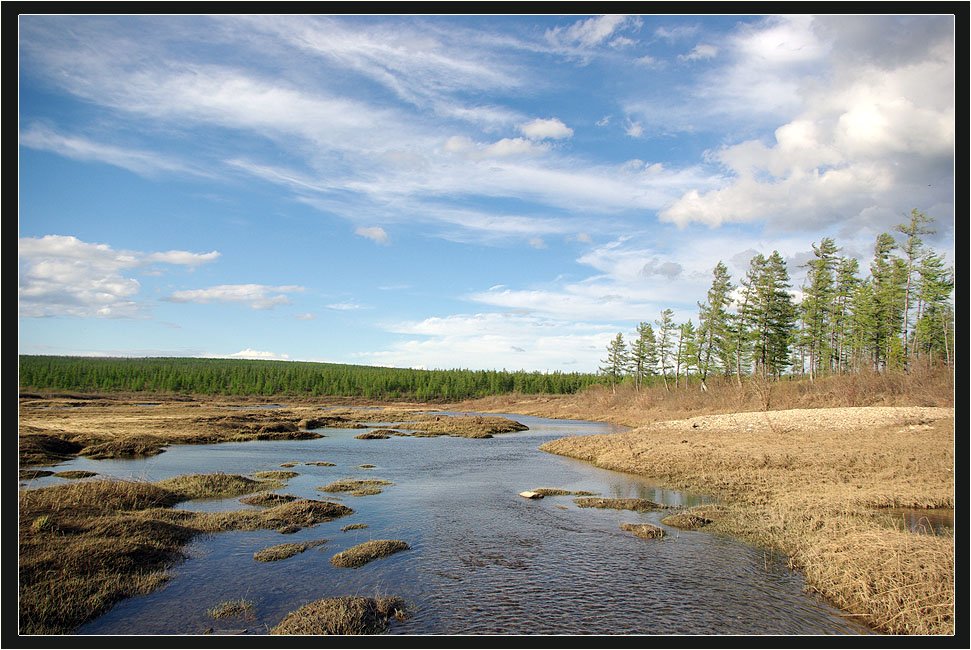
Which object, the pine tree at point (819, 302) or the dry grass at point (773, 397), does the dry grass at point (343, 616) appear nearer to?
the dry grass at point (773, 397)

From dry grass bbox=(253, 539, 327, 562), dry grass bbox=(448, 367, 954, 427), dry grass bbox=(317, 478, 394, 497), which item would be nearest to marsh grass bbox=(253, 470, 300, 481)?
→ dry grass bbox=(317, 478, 394, 497)

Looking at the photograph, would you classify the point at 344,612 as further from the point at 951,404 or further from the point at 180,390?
the point at 180,390

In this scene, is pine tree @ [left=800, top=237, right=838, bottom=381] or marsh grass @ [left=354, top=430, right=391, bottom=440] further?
pine tree @ [left=800, top=237, right=838, bottom=381]

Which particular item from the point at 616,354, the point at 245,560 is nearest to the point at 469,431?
the point at 245,560

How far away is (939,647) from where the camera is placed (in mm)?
8211

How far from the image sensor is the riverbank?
11469mm

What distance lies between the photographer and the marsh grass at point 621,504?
69.3ft

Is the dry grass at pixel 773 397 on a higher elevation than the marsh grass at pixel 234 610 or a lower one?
higher

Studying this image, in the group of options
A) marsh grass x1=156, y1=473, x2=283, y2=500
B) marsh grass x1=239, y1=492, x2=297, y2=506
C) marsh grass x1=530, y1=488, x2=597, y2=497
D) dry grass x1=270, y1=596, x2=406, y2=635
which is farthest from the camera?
marsh grass x1=530, y1=488, x2=597, y2=497

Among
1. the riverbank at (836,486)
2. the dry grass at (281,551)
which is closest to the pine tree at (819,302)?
the riverbank at (836,486)

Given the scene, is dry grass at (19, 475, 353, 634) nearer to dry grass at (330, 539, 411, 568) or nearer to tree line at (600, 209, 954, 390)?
dry grass at (330, 539, 411, 568)

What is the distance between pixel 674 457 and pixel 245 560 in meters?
22.6

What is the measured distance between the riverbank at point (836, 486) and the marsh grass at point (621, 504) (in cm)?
195

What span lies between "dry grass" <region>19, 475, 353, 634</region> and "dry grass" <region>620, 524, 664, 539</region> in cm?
981
